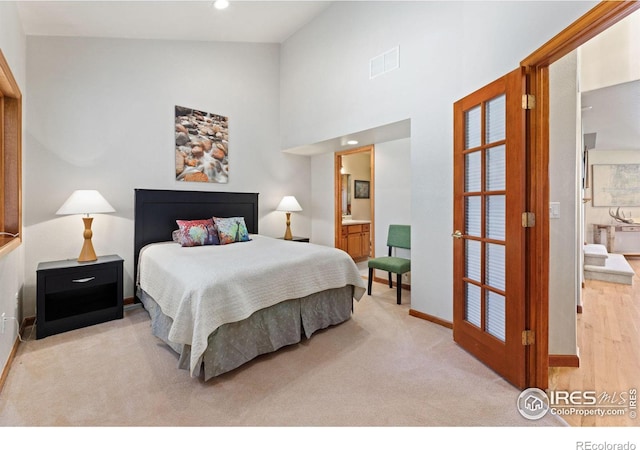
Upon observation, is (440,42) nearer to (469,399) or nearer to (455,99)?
(455,99)

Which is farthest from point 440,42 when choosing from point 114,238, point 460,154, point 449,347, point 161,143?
point 114,238

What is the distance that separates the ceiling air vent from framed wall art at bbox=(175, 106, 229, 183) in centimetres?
213

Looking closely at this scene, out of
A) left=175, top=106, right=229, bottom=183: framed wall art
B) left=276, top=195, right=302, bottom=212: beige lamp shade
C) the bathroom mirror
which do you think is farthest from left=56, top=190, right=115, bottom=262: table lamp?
the bathroom mirror

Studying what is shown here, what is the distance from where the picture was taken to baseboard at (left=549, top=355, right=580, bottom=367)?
218 centimetres

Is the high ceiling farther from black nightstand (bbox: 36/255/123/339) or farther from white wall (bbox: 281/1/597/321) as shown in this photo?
black nightstand (bbox: 36/255/123/339)

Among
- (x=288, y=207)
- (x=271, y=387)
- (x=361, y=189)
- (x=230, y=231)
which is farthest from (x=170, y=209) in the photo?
(x=361, y=189)

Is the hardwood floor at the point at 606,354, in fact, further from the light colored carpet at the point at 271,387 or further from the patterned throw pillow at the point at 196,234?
the patterned throw pillow at the point at 196,234

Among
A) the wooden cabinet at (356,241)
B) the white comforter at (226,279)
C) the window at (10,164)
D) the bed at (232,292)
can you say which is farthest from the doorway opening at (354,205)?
the window at (10,164)

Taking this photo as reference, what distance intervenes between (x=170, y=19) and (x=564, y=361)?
4968mm

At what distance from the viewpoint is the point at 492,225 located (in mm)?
2186

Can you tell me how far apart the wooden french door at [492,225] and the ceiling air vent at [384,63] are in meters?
1.10

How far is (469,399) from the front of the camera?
1808 mm

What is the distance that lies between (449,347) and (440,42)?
275 cm

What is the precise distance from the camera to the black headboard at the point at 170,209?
3.53 m
